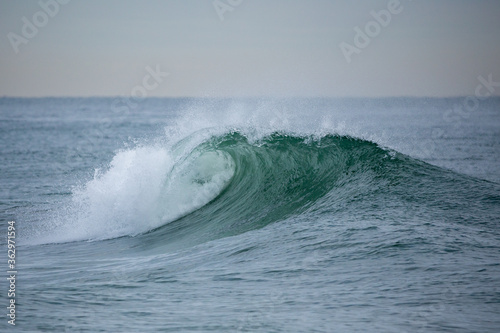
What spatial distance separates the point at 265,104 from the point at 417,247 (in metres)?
9.06

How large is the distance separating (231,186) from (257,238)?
3944 millimetres

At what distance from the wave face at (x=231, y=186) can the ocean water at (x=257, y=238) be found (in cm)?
4

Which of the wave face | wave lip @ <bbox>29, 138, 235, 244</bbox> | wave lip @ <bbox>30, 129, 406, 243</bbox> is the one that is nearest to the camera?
the wave face

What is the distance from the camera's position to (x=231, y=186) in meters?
14.0

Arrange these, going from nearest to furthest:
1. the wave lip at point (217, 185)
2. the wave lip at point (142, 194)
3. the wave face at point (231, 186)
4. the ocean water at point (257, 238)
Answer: the ocean water at point (257, 238) < the wave face at point (231, 186) < the wave lip at point (217, 185) < the wave lip at point (142, 194)

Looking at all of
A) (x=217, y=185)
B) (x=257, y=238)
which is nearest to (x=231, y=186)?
(x=217, y=185)

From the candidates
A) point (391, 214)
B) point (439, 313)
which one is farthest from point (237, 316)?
point (391, 214)

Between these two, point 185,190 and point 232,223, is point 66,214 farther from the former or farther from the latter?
point 232,223

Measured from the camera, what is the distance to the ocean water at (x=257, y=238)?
6.63 meters

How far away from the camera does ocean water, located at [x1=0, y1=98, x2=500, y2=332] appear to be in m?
6.63

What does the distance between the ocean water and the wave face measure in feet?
0.13

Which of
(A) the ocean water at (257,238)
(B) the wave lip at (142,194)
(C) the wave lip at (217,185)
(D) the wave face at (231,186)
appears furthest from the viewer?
(B) the wave lip at (142,194)

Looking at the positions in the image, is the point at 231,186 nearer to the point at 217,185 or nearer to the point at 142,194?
the point at 217,185

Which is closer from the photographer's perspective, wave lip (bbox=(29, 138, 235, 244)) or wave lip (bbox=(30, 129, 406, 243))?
wave lip (bbox=(30, 129, 406, 243))
